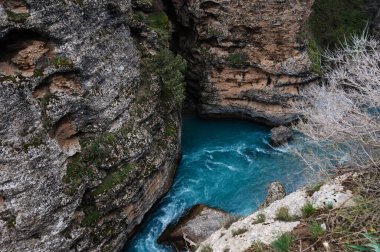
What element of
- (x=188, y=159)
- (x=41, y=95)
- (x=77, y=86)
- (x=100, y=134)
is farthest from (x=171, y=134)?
(x=41, y=95)

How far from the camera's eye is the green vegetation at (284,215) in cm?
733

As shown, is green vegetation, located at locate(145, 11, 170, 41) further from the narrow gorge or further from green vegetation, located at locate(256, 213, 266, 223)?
green vegetation, located at locate(256, 213, 266, 223)

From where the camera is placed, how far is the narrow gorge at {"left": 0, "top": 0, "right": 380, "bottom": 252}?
13.2m

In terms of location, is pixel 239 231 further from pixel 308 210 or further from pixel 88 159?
pixel 88 159

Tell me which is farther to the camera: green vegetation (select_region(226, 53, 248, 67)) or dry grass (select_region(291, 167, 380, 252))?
green vegetation (select_region(226, 53, 248, 67))

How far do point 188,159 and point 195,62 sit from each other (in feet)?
20.8

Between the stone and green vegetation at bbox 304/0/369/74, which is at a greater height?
green vegetation at bbox 304/0/369/74

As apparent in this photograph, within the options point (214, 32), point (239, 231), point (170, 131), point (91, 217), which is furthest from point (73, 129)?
point (214, 32)

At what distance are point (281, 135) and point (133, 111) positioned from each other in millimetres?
9117

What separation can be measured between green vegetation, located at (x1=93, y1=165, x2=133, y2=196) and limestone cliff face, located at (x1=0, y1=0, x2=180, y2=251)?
0.04m

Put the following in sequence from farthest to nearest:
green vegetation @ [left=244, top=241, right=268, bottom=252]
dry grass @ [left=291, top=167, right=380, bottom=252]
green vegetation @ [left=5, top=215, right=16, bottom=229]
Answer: green vegetation @ [left=5, top=215, right=16, bottom=229]
green vegetation @ [left=244, top=241, right=268, bottom=252]
dry grass @ [left=291, top=167, right=380, bottom=252]

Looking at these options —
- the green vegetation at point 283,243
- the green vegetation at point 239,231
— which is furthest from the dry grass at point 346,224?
Answer: the green vegetation at point 239,231

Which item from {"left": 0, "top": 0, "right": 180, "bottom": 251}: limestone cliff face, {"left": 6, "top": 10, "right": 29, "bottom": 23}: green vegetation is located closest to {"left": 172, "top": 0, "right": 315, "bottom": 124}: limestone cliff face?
{"left": 0, "top": 0, "right": 180, "bottom": 251}: limestone cliff face

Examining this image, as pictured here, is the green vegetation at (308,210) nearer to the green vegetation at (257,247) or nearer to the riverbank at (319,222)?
the riverbank at (319,222)
